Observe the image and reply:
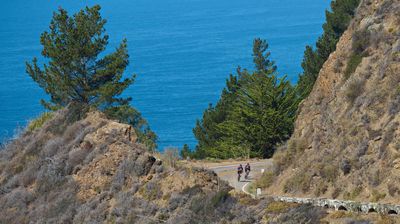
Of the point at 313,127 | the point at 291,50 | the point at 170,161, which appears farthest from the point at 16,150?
the point at 291,50

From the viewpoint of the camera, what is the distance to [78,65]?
49.8 m

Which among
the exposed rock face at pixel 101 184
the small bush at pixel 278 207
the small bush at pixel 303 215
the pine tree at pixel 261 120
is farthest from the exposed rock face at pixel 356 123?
the pine tree at pixel 261 120

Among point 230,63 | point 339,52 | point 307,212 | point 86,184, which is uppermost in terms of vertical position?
point 230,63

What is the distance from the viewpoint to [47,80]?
49.2 meters

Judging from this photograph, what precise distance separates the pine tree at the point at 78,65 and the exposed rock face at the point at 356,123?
13.6 m

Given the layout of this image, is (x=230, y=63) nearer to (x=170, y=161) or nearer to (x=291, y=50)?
(x=291, y=50)

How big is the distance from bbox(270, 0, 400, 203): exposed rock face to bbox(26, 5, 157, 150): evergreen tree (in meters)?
12.2

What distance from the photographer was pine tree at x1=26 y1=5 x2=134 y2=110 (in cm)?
4903

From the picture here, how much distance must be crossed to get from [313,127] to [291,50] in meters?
139

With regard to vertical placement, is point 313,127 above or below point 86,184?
above

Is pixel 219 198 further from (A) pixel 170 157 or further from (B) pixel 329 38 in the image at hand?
(B) pixel 329 38

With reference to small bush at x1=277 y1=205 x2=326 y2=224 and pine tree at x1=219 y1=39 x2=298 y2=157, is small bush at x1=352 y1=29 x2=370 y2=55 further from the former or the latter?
pine tree at x1=219 y1=39 x2=298 y2=157

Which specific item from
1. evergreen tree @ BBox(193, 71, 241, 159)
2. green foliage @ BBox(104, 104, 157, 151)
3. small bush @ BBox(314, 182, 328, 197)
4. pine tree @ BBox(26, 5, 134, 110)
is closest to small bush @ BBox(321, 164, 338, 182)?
small bush @ BBox(314, 182, 328, 197)

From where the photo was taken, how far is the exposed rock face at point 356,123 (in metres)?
31.1
